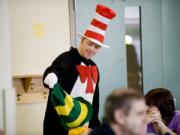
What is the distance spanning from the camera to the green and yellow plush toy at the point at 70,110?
2.20 meters

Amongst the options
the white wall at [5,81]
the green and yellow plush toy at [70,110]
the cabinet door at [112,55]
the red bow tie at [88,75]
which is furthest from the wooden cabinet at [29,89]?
the green and yellow plush toy at [70,110]

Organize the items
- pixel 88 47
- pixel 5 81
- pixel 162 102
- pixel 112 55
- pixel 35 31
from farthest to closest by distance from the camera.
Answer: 1. pixel 112 55
2. pixel 35 31
3. pixel 5 81
4. pixel 88 47
5. pixel 162 102

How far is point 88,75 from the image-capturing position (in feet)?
8.19

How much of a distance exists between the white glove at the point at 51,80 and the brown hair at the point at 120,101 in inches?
32.4

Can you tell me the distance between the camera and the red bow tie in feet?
8.03

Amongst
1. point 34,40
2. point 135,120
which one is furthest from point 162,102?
point 34,40

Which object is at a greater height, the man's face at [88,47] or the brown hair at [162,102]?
the man's face at [88,47]

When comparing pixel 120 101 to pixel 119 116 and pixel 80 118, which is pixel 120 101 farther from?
pixel 80 118

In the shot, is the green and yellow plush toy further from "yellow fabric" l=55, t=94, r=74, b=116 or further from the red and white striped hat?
the red and white striped hat

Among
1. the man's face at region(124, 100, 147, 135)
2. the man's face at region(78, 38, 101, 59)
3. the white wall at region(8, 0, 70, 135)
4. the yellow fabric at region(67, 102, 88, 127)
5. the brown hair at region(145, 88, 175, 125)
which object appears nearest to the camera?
the man's face at region(124, 100, 147, 135)

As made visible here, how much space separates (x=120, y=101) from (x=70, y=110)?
866mm

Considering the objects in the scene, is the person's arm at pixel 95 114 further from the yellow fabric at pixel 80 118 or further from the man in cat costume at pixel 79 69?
the yellow fabric at pixel 80 118

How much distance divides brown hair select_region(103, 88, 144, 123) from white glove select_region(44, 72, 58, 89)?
823 mm

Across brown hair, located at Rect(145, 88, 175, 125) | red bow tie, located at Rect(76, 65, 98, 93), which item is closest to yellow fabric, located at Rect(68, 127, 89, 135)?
red bow tie, located at Rect(76, 65, 98, 93)
